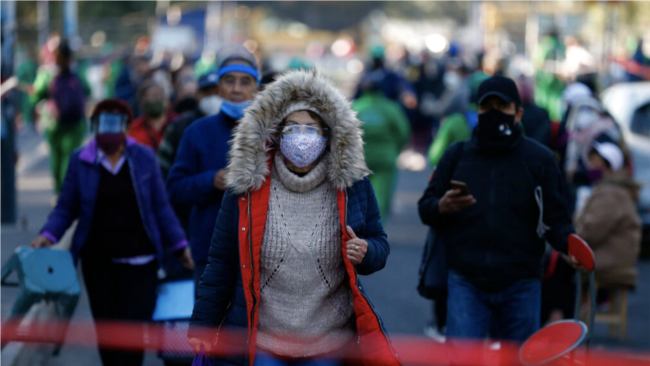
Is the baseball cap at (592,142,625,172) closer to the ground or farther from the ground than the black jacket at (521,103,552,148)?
closer to the ground

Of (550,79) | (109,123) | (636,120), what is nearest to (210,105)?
(109,123)

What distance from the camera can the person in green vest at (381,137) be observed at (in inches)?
432

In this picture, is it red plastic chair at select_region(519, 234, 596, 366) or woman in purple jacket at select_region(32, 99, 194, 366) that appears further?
woman in purple jacket at select_region(32, 99, 194, 366)

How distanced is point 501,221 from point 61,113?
8.12 meters

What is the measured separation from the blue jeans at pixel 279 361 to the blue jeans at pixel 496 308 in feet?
4.82

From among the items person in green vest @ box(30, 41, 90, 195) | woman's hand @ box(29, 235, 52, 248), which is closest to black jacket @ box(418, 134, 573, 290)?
woman's hand @ box(29, 235, 52, 248)

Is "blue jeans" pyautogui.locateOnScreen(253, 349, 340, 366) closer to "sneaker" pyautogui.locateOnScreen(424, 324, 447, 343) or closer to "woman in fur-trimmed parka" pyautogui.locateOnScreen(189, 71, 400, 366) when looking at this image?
"woman in fur-trimmed parka" pyautogui.locateOnScreen(189, 71, 400, 366)

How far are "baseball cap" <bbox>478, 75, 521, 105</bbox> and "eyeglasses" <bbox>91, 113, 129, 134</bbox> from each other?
6.78 ft

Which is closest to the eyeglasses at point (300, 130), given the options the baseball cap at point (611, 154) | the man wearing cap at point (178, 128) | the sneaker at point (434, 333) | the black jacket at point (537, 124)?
the man wearing cap at point (178, 128)

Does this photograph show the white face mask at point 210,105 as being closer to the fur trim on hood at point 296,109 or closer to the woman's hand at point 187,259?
the woman's hand at point 187,259

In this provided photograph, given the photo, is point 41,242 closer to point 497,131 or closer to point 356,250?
point 356,250

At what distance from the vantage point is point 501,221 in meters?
5.17

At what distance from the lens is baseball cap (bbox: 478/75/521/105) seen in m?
5.25

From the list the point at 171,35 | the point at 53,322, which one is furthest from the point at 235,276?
the point at 171,35
